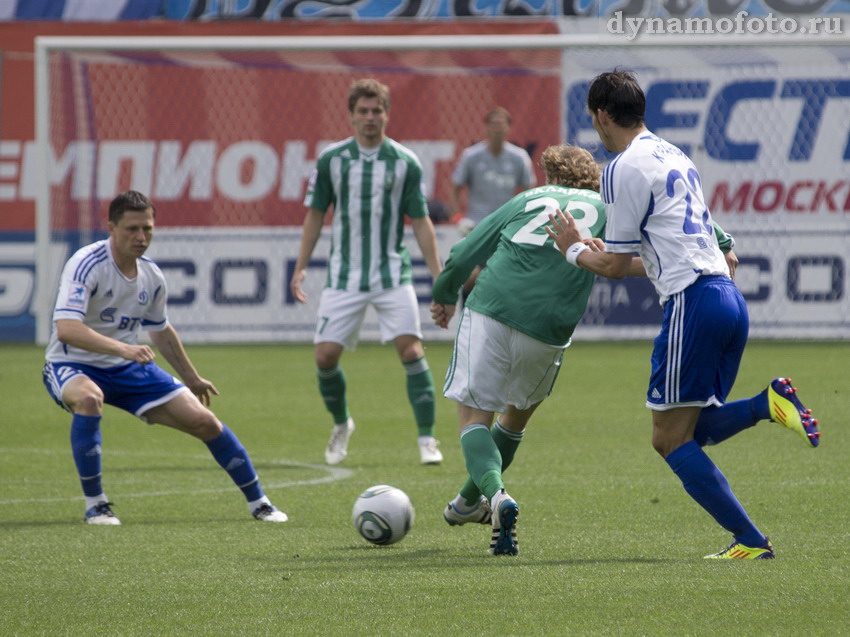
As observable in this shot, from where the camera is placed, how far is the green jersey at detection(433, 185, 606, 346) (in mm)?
5781

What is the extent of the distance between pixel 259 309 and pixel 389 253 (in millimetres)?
7474

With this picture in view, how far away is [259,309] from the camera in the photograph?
54.6 feet

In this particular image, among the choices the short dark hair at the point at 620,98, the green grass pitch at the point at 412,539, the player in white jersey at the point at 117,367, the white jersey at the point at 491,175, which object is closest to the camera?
the green grass pitch at the point at 412,539

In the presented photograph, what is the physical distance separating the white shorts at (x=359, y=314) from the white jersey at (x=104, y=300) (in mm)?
1997

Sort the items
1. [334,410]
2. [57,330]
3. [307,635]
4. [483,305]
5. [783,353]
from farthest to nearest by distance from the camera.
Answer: [783,353]
[334,410]
[57,330]
[483,305]
[307,635]

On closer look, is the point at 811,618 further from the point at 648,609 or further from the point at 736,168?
the point at 736,168

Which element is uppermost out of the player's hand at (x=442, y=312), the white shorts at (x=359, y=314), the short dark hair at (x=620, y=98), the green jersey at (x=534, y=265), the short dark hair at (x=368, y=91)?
the short dark hair at (x=620, y=98)

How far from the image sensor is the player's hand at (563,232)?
5426mm

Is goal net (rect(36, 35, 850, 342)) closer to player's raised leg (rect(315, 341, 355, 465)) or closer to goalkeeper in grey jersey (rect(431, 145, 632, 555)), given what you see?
player's raised leg (rect(315, 341, 355, 465))

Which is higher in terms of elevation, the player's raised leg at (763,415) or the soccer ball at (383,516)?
the player's raised leg at (763,415)

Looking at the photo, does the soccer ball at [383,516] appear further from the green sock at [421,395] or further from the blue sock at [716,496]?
the green sock at [421,395]

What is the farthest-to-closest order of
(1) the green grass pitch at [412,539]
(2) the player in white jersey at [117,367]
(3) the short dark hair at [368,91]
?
(3) the short dark hair at [368,91]
(2) the player in white jersey at [117,367]
(1) the green grass pitch at [412,539]

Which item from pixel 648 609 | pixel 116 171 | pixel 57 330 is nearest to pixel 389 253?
pixel 57 330

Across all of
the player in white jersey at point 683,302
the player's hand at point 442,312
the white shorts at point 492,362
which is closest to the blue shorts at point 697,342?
the player in white jersey at point 683,302
